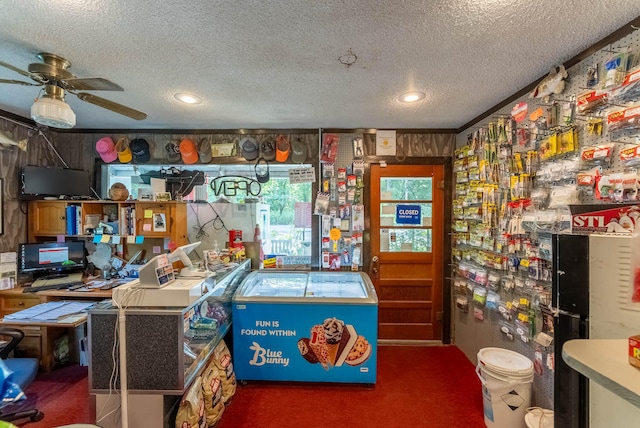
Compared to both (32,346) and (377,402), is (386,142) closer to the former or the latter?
(377,402)

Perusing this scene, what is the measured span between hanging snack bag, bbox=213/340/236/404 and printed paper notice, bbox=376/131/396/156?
103 inches

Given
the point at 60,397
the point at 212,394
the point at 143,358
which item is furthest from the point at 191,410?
the point at 60,397

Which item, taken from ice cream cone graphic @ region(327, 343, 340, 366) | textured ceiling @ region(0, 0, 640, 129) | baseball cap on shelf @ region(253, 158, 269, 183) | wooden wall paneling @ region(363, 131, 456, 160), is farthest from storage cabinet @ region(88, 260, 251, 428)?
wooden wall paneling @ region(363, 131, 456, 160)

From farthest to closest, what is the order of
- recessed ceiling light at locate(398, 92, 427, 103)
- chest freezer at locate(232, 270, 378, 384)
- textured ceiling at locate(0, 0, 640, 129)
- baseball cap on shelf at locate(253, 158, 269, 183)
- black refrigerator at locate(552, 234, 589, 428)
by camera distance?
baseball cap on shelf at locate(253, 158, 269, 183), chest freezer at locate(232, 270, 378, 384), recessed ceiling light at locate(398, 92, 427, 103), textured ceiling at locate(0, 0, 640, 129), black refrigerator at locate(552, 234, 589, 428)

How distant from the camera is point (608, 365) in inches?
29.7

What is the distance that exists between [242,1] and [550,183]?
2218mm

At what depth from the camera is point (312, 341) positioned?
262cm

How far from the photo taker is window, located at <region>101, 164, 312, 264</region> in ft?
11.6

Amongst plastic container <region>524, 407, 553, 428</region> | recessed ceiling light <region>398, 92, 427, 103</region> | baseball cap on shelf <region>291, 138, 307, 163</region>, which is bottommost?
plastic container <region>524, 407, 553, 428</region>

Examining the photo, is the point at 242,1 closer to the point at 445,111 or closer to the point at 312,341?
the point at 445,111

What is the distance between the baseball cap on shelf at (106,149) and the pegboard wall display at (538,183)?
401 cm

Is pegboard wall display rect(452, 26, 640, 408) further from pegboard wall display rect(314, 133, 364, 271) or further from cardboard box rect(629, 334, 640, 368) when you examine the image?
pegboard wall display rect(314, 133, 364, 271)

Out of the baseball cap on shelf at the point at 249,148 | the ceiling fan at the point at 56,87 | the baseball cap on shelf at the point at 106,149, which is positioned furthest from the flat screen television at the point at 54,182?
the baseball cap on shelf at the point at 249,148

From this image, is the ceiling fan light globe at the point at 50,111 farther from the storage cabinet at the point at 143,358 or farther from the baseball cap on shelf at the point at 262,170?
the baseball cap on shelf at the point at 262,170
